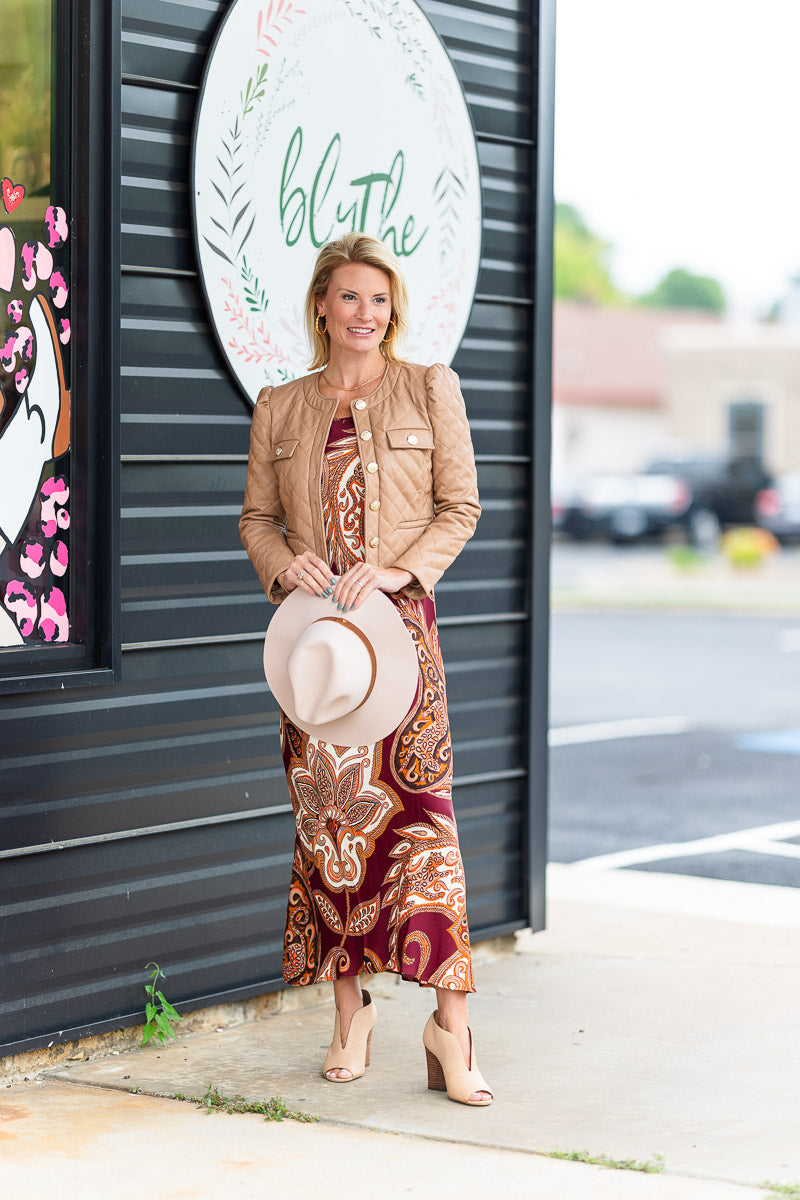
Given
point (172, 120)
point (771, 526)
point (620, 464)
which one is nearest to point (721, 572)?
point (771, 526)

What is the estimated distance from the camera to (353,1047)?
4.49 m

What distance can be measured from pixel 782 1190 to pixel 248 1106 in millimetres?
1302

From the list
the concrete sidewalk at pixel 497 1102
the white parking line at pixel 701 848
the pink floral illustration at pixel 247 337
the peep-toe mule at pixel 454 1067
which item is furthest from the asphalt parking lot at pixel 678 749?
the pink floral illustration at pixel 247 337

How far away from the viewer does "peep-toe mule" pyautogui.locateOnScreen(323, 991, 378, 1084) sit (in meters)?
4.46

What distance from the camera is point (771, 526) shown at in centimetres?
3231

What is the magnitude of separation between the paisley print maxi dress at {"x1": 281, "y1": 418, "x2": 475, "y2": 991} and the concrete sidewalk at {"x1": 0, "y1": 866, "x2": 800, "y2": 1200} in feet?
1.27

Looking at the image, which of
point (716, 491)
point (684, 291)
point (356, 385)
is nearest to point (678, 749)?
point (356, 385)

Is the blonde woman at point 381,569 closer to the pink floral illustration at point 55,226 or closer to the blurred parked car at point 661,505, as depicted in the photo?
the pink floral illustration at point 55,226

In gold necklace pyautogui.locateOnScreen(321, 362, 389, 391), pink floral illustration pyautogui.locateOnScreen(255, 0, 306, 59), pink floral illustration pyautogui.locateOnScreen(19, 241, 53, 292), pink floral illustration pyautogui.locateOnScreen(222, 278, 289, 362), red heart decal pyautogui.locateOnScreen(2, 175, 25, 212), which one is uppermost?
pink floral illustration pyautogui.locateOnScreen(255, 0, 306, 59)

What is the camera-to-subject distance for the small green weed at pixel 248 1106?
4.14m

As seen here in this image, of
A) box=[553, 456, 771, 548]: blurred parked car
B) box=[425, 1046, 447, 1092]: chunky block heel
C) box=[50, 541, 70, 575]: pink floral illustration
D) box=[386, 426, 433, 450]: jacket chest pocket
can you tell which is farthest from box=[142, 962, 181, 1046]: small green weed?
box=[553, 456, 771, 548]: blurred parked car

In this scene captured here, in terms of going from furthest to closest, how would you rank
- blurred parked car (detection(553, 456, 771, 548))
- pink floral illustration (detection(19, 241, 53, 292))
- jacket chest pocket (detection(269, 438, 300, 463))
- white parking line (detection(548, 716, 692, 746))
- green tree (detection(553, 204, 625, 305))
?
green tree (detection(553, 204, 625, 305)) → blurred parked car (detection(553, 456, 771, 548)) → white parking line (detection(548, 716, 692, 746)) → pink floral illustration (detection(19, 241, 53, 292)) → jacket chest pocket (detection(269, 438, 300, 463))

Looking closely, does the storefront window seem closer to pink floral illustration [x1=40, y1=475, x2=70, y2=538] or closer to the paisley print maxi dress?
pink floral illustration [x1=40, y1=475, x2=70, y2=538]

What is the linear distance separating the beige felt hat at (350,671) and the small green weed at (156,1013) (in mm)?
1001
